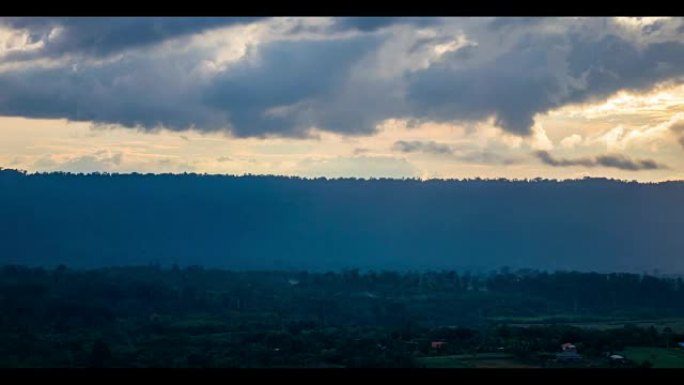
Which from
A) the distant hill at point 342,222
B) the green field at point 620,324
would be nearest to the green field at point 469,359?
the green field at point 620,324

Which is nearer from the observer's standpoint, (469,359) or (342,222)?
(469,359)

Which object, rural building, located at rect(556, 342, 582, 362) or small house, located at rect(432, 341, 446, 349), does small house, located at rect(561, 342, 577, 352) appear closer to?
rural building, located at rect(556, 342, 582, 362)

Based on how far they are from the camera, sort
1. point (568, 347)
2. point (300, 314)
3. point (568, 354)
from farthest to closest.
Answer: point (300, 314), point (568, 347), point (568, 354)

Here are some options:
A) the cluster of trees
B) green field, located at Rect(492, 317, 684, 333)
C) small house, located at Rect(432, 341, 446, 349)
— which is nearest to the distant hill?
the cluster of trees

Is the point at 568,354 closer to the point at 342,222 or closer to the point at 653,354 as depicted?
the point at 653,354

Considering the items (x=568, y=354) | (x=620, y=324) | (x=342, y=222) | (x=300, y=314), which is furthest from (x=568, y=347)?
(x=342, y=222)

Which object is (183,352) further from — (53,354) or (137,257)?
(137,257)

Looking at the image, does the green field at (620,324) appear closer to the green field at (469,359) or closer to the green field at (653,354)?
the green field at (653,354)
